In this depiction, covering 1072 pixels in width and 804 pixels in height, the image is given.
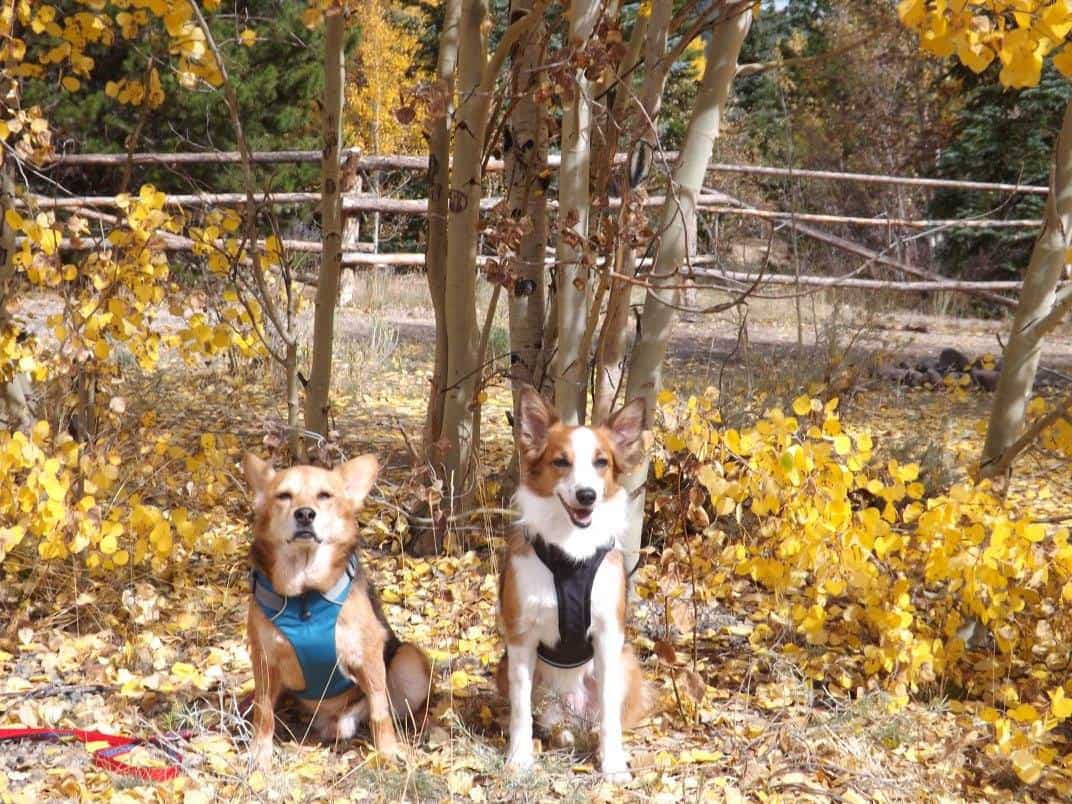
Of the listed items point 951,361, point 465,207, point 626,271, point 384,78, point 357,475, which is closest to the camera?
point 357,475

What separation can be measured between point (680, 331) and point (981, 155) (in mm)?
7379

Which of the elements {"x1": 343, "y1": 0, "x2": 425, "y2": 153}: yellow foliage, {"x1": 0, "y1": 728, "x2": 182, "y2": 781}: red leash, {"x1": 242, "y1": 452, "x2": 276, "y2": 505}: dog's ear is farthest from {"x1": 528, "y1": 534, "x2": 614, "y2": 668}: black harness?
{"x1": 343, "y1": 0, "x2": 425, "y2": 153}: yellow foliage

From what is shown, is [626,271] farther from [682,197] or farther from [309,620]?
[309,620]

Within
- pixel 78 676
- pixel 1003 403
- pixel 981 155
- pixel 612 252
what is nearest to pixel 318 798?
pixel 78 676

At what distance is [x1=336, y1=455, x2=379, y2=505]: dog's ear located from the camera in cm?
329

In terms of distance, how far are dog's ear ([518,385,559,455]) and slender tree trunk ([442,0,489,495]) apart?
1.28 metres

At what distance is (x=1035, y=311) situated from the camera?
3.85 m

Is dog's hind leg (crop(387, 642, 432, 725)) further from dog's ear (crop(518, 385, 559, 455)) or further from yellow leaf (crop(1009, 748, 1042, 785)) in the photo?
yellow leaf (crop(1009, 748, 1042, 785))

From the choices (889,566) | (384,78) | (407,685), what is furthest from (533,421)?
(384,78)

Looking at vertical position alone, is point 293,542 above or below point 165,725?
above

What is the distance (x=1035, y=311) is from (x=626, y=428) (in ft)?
5.80

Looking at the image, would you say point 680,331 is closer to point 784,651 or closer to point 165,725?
A: point 784,651

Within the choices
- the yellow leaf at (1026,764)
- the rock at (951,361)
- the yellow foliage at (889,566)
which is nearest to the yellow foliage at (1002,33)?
the yellow foliage at (889,566)

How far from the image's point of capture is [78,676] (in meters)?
3.67
